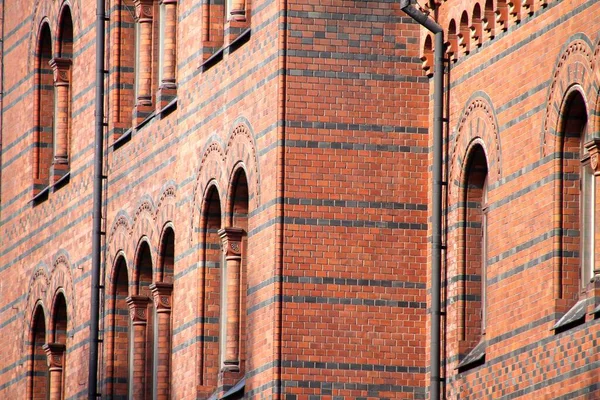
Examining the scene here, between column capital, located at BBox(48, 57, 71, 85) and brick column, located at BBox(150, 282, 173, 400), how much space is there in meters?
5.67

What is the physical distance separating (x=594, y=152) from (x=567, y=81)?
2.41ft

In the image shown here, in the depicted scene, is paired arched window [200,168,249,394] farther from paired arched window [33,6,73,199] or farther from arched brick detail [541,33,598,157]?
paired arched window [33,6,73,199]

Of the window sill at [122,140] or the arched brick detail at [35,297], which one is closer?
the window sill at [122,140]

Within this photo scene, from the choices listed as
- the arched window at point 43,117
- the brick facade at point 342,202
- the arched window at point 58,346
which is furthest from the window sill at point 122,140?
the arched window at point 43,117

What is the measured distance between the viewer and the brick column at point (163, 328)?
26.9 meters

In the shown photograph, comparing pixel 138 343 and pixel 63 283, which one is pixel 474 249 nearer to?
pixel 138 343

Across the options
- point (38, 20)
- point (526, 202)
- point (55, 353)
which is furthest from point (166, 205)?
point (526, 202)

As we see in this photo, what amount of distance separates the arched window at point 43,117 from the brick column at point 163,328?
5.78m

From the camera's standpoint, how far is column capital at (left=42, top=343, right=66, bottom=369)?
30984mm

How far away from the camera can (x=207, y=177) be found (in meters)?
25.1

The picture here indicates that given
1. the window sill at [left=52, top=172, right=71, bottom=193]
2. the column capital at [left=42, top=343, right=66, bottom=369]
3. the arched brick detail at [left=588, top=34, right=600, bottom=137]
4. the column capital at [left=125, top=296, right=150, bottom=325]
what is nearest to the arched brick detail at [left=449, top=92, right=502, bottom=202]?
the arched brick detail at [left=588, top=34, right=600, bottom=137]

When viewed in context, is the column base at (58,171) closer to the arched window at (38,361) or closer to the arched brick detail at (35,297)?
the arched brick detail at (35,297)

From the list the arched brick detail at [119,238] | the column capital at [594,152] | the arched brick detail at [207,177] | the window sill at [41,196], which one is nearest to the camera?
the column capital at [594,152]

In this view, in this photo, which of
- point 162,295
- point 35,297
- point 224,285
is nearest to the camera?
point 224,285
